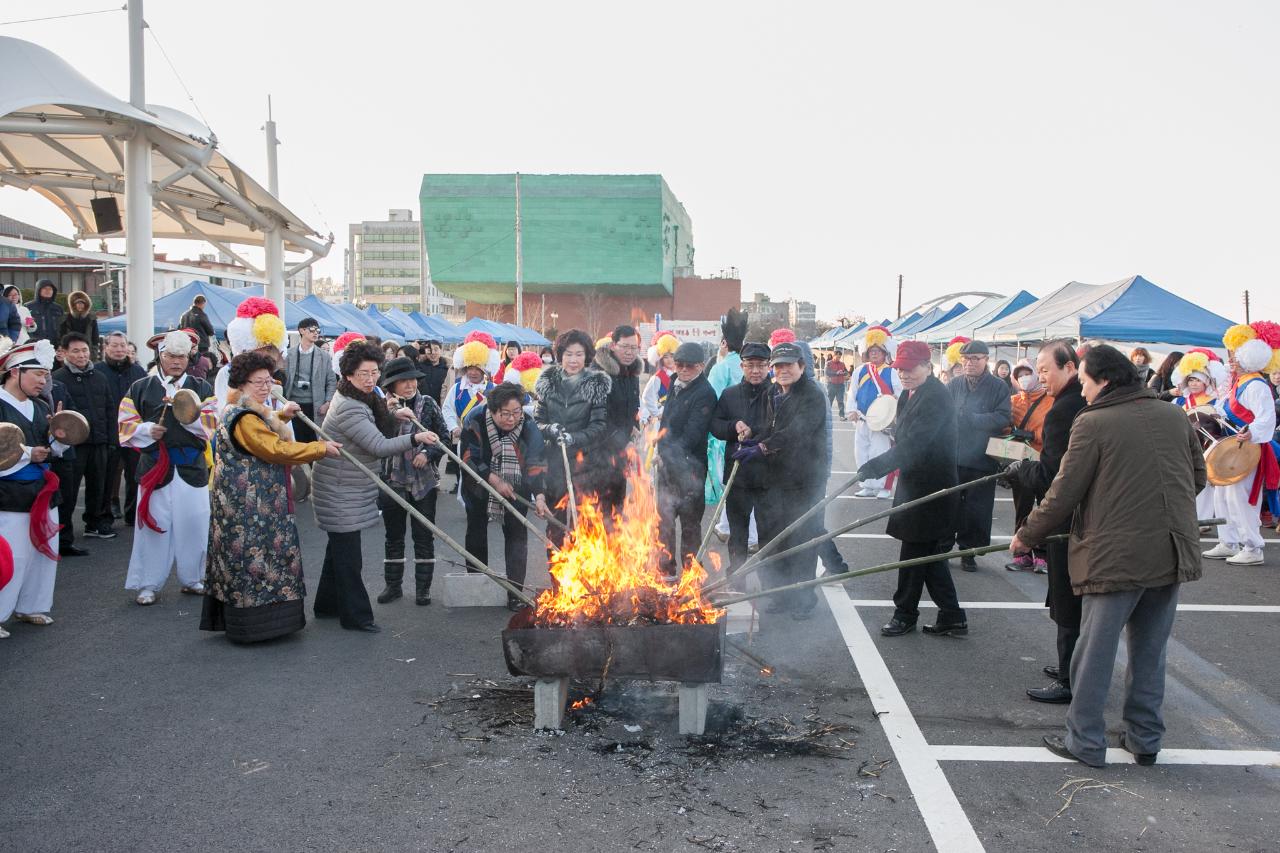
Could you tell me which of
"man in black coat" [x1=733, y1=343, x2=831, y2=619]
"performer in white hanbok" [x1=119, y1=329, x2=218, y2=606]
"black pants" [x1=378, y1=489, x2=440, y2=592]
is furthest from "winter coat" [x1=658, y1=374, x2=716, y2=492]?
"performer in white hanbok" [x1=119, y1=329, x2=218, y2=606]

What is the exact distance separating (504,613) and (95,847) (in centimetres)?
349

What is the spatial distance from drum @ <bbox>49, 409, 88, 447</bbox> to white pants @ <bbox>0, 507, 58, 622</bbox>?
56 cm

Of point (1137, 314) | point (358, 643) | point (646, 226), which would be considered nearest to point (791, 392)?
point (358, 643)

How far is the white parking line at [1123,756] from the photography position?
4.24 metres

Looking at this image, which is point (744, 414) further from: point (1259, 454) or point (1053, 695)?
point (1259, 454)

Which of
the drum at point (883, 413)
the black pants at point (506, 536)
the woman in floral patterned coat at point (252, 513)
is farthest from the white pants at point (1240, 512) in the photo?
the woman in floral patterned coat at point (252, 513)

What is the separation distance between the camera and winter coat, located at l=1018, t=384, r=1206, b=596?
4.08 m

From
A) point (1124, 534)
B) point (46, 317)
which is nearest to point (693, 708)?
point (1124, 534)

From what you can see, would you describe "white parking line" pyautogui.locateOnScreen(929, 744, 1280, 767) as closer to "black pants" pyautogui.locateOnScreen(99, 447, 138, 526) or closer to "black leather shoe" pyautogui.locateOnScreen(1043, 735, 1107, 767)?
"black leather shoe" pyautogui.locateOnScreen(1043, 735, 1107, 767)

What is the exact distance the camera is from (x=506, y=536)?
665 cm

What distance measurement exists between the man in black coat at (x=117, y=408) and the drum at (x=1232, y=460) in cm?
1035

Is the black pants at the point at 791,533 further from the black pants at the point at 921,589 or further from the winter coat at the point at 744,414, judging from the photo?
the black pants at the point at 921,589

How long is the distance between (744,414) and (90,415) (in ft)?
21.4

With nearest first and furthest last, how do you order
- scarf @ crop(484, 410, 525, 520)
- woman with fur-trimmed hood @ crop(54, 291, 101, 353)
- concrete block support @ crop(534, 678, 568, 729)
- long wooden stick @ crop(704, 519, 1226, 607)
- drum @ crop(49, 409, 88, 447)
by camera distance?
long wooden stick @ crop(704, 519, 1226, 607)
concrete block support @ crop(534, 678, 568, 729)
drum @ crop(49, 409, 88, 447)
scarf @ crop(484, 410, 525, 520)
woman with fur-trimmed hood @ crop(54, 291, 101, 353)
